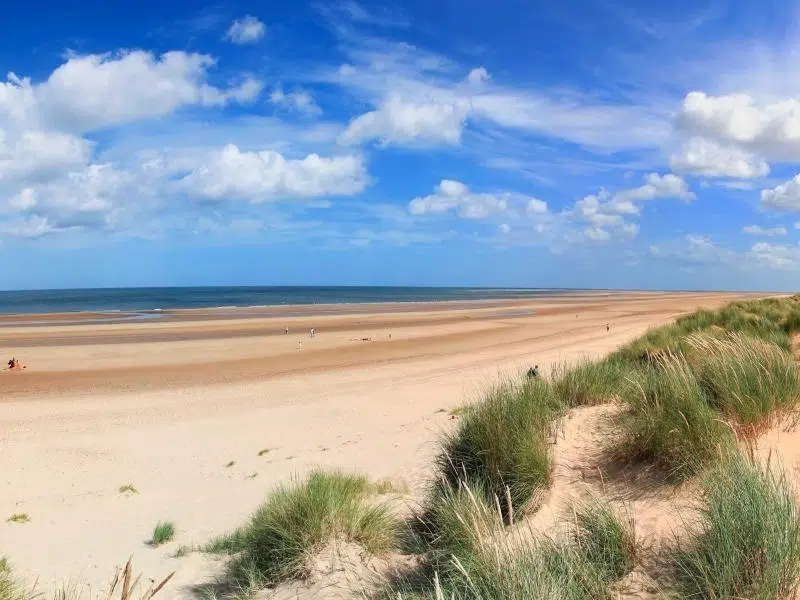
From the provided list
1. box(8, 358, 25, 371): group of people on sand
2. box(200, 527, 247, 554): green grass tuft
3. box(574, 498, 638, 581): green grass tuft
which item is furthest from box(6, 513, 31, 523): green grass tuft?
box(8, 358, 25, 371): group of people on sand

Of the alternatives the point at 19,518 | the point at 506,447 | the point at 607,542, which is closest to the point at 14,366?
the point at 19,518

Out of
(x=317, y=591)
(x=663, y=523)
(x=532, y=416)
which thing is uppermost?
(x=532, y=416)

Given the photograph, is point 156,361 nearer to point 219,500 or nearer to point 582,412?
point 219,500

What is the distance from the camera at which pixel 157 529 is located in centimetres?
745

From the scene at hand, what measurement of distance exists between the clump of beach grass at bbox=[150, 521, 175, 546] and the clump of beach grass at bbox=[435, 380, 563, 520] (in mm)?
3590

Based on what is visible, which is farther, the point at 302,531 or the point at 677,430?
the point at 302,531

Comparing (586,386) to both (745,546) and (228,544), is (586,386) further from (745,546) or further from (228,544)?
(228,544)

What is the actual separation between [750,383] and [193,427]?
469 inches

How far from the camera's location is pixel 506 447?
5.48 m

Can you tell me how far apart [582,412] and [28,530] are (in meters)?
7.45

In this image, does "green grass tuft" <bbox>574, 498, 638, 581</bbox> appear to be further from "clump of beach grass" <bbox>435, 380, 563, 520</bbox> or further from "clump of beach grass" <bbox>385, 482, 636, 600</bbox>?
"clump of beach grass" <bbox>435, 380, 563, 520</bbox>

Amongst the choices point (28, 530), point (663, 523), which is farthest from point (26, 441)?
point (663, 523)

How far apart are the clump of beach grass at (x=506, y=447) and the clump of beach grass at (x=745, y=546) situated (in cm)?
160

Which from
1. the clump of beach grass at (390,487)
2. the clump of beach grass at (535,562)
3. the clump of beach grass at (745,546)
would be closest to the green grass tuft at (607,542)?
the clump of beach grass at (535,562)
